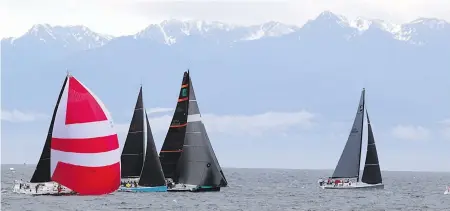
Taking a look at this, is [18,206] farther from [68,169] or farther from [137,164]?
[68,169]

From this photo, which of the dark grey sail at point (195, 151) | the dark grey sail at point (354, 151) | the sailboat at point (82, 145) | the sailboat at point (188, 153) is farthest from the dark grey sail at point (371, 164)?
the sailboat at point (82, 145)

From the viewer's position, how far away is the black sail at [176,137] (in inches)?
3319

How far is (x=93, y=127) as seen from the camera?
32.0 m

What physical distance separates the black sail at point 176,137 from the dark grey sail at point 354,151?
28.8m

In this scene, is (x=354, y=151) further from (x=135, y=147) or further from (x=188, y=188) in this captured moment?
(x=135, y=147)

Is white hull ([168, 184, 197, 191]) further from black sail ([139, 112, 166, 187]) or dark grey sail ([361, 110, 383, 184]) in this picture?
dark grey sail ([361, 110, 383, 184])

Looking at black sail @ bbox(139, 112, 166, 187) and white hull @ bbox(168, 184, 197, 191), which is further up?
black sail @ bbox(139, 112, 166, 187)

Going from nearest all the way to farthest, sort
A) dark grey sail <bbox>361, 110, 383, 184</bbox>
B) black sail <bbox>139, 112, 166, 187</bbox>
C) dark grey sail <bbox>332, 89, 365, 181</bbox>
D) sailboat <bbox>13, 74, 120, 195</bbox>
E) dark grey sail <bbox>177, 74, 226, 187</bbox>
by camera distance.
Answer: sailboat <bbox>13, 74, 120, 195</bbox>
black sail <bbox>139, 112, 166, 187</bbox>
dark grey sail <bbox>177, 74, 226, 187</bbox>
dark grey sail <bbox>361, 110, 383, 184</bbox>
dark grey sail <bbox>332, 89, 365, 181</bbox>

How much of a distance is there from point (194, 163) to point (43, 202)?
13.6 metres

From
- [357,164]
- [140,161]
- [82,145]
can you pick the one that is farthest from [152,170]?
[82,145]

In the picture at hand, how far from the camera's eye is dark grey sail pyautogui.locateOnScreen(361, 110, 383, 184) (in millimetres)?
105250

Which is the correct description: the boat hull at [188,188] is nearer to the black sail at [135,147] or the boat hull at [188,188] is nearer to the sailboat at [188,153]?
the sailboat at [188,153]

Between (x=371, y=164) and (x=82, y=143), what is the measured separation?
77658mm

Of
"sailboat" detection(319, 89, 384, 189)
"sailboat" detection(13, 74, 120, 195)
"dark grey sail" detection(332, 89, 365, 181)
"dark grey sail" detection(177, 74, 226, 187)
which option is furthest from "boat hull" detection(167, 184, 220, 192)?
"sailboat" detection(13, 74, 120, 195)
